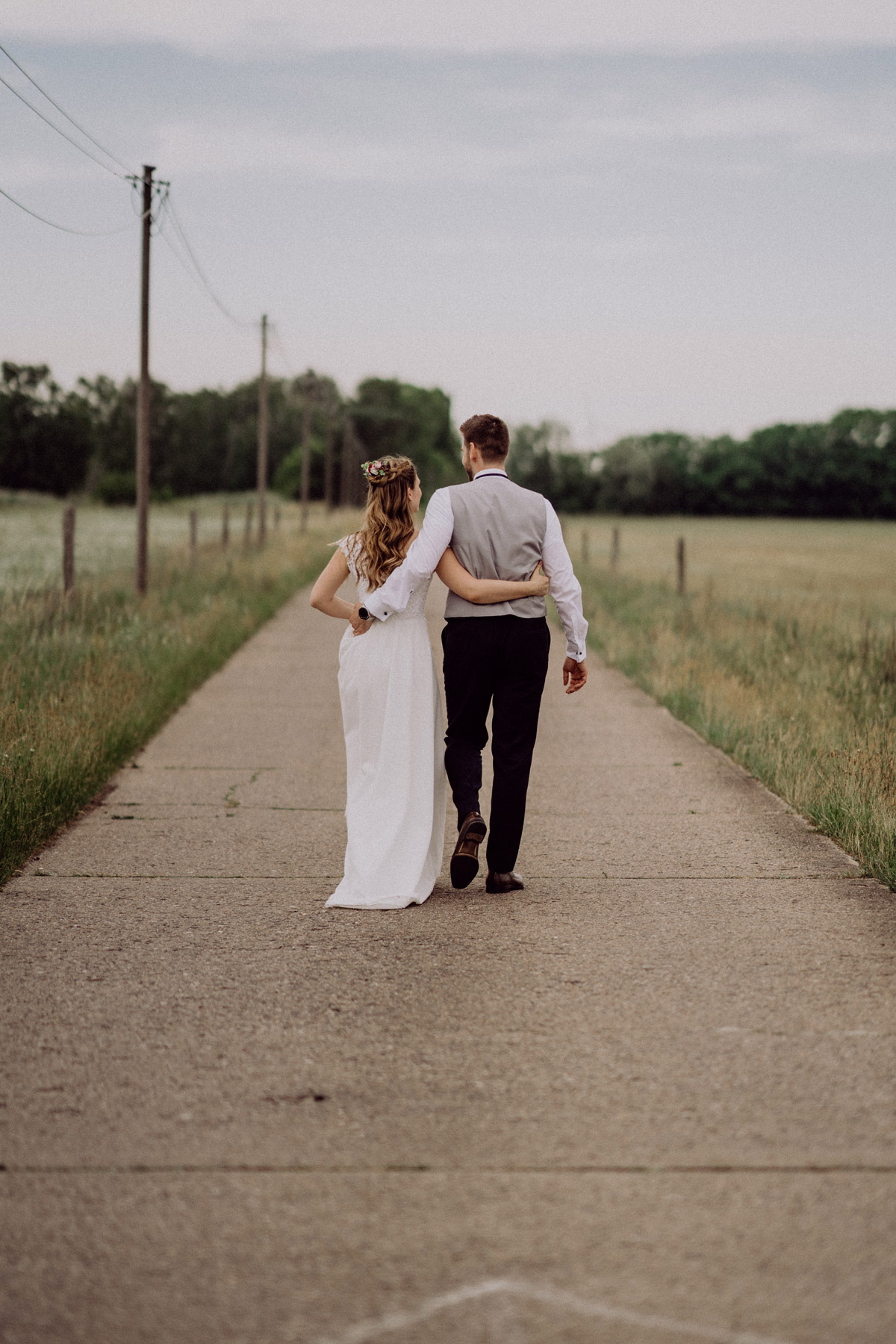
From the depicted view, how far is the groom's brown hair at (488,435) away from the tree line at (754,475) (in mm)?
112141

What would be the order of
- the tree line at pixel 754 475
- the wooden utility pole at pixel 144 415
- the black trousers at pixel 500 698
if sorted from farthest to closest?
the tree line at pixel 754 475 → the wooden utility pole at pixel 144 415 → the black trousers at pixel 500 698

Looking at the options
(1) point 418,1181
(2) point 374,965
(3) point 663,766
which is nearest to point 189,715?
(3) point 663,766

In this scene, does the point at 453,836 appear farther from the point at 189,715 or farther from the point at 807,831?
the point at 189,715

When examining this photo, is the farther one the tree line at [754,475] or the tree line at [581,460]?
the tree line at [754,475]

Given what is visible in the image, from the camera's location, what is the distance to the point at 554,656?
16156 millimetres

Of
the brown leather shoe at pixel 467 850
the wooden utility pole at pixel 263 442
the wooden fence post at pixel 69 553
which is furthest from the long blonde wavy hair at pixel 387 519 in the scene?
the wooden utility pole at pixel 263 442

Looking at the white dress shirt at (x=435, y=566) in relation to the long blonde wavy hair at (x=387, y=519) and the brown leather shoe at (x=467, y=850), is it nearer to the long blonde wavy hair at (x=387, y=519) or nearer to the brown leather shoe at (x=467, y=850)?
the long blonde wavy hair at (x=387, y=519)

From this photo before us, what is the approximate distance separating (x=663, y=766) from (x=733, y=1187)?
6231 millimetres

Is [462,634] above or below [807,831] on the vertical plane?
above

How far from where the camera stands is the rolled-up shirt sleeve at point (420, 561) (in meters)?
5.71

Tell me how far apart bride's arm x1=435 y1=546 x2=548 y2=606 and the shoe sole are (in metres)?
0.97

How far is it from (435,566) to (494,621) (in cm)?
34

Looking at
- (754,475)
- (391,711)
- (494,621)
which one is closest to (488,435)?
(494,621)

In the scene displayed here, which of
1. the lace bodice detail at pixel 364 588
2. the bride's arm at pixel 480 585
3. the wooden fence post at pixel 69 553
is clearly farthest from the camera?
the wooden fence post at pixel 69 553
